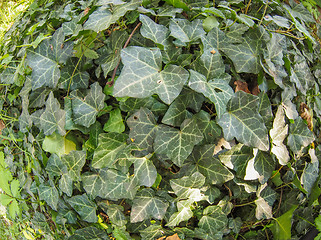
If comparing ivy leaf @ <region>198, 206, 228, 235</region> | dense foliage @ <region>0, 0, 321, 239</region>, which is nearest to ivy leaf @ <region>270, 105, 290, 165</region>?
dense foliage @ <region>0, 0, 321, 239</region>

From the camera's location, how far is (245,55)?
98 centimetres

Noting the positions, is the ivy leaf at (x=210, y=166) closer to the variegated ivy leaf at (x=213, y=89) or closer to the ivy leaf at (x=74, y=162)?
the variegated ivy leaf at (x=213, y=89)

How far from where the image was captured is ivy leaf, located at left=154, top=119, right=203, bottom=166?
2.91 feet

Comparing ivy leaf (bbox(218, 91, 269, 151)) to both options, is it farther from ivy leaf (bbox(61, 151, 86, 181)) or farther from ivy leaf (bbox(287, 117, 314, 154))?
ivy leaf (bbox(61, 151, 86, 181))

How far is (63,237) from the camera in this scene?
4.13ft

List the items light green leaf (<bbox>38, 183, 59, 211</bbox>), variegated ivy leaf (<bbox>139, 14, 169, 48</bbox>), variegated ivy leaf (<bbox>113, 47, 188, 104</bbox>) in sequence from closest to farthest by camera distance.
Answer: variegated ivy leaf (<bbox>113, 47, 188, 104</bbox>) < variegated ivy leaf (<bbox>139, 14, 169, 48</bbox>) < light green leaf (<bbox>38, 183, 59, 211</bbox>)

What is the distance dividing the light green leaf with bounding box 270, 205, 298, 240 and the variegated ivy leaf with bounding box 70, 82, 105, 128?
0.79 metres

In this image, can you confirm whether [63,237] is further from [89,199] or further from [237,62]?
[237,62]

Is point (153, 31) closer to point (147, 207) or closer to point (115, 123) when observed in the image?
point (115, 123)

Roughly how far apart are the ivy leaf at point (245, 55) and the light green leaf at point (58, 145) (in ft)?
2.18

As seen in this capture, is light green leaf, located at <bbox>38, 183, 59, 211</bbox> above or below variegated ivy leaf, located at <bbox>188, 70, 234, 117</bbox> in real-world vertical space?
below

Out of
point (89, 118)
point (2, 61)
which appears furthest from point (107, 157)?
point (2, 61)

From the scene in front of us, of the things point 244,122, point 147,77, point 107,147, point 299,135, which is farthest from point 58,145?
point 299,135

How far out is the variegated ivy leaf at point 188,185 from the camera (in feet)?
3.01
